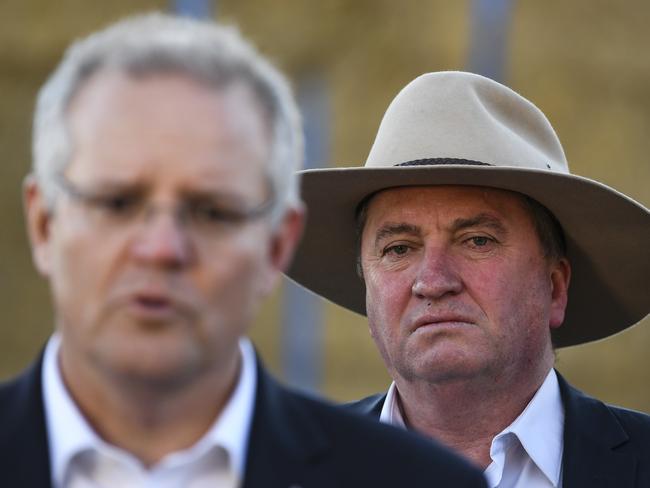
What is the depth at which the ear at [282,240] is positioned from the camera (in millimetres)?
2701

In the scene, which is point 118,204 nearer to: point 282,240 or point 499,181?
point 282,240

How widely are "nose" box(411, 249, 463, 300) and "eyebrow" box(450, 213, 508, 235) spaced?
9 centimetres

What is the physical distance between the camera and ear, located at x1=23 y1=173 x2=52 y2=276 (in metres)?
2.62

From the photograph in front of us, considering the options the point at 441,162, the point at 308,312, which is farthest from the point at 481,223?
the point at 308,312

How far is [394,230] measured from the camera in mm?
4492

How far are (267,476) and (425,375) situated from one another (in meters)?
1.72

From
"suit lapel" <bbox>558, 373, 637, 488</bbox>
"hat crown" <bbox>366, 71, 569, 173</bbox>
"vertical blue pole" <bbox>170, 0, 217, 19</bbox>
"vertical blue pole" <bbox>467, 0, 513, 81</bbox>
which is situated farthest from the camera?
"vertical blue pole" <bbox>467, 0, 513, 81</bbox>

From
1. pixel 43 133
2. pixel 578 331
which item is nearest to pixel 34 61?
pixel 578 331

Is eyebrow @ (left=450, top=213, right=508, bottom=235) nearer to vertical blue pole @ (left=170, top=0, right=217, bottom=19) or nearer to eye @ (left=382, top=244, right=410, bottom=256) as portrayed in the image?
eye @ (left=382, top=244, right=410, bottom=256)

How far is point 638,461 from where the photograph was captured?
420 cm

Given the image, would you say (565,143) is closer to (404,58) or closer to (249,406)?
(404,58)

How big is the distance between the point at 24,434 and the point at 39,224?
357 millimetres

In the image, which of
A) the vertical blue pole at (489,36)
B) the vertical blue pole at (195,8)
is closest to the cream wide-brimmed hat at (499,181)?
the vertical blue pole at (195,8)

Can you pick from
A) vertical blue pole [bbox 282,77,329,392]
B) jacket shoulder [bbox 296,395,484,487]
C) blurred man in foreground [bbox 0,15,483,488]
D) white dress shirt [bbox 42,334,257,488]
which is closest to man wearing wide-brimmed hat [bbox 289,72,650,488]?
jacket shoulder [bbox 296,395,484,487]
